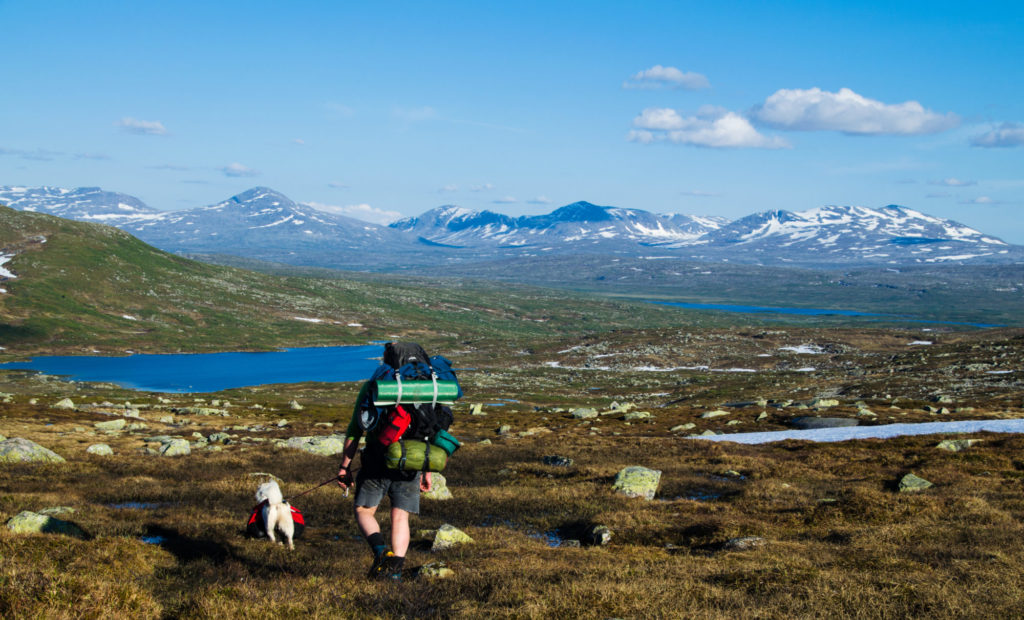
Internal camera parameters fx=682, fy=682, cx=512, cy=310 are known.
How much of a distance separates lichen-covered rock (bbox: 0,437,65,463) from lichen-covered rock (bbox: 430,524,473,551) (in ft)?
63.2

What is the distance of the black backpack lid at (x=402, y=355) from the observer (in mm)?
10674

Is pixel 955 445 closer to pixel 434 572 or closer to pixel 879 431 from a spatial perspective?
pixel 879 431

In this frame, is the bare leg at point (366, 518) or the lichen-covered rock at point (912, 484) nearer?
the bare leg at point (366, 518)

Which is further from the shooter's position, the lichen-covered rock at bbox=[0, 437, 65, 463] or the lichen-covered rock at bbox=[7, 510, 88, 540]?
the lichen-covered rock at bbox=[0, 437, 65, 463]

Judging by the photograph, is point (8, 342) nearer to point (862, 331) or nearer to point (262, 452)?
point (262, 452)

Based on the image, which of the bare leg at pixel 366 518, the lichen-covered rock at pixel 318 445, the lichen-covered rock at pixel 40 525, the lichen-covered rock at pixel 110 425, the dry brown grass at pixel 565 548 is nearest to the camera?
the dry brown grass at pixel 565 548

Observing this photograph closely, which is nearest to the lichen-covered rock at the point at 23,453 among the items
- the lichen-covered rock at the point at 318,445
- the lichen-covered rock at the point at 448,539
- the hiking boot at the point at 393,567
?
the lichen-covered rock at the point at 318,445

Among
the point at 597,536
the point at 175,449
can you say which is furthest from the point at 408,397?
the point at 175,449

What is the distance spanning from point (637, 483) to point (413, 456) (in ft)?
42.3

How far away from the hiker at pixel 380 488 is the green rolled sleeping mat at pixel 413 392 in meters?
0.34

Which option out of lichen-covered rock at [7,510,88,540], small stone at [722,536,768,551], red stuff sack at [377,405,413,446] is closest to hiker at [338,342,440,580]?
red stuff sack at [377,405,413,446]

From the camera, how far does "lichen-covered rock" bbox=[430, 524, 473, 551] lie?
13.9 m

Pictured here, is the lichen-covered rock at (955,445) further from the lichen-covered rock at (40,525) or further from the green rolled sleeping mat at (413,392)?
the lichen-covered rock at (40,525)

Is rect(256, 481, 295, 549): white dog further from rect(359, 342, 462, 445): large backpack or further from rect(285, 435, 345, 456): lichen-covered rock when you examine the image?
rect(285, 435, 345, 456): lichen-covered rock
